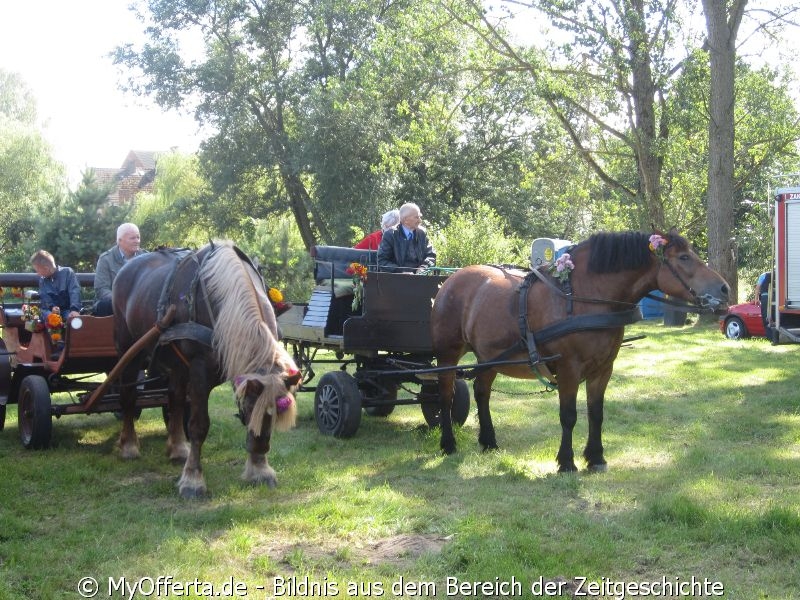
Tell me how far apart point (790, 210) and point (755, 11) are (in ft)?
24.9

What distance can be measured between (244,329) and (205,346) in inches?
20.1

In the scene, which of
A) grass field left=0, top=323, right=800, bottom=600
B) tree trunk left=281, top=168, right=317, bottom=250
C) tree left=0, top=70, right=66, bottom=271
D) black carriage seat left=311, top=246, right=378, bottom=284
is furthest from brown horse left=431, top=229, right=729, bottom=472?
tree left=0, top=70, right=66, bottom=271

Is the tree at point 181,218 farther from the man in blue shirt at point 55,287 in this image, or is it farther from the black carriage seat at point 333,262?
the black carriage seat at point 333,262

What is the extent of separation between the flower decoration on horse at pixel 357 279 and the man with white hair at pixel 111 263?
202 cm

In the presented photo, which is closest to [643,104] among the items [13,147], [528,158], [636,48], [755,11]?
[636,48]

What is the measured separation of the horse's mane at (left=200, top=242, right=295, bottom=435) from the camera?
5.06 metres

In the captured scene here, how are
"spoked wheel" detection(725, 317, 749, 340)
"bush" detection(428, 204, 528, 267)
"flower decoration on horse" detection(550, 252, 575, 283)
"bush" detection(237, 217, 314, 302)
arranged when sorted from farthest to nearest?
"bush" detection(237, 217, 314, 302) → "bush" detection(428, 204, 528, 267) → "spoked wheel" detection(725, 317, 749, 340) → "flower decoration on horse" detection(550, 252, 575, 283)

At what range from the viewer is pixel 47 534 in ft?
15.8

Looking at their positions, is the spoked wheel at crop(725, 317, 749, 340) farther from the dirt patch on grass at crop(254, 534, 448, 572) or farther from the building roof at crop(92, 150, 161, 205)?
the building roof at crop(92, 150, 161, 205)

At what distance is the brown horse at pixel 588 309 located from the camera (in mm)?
6027

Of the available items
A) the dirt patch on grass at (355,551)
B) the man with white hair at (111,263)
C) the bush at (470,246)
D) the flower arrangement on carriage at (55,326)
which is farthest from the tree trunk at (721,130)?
the dirt patch on grass at (355,551)

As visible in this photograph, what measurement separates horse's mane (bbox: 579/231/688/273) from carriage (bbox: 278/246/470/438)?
1718mm

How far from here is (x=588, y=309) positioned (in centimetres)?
618

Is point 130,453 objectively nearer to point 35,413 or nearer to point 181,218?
point 35,413
